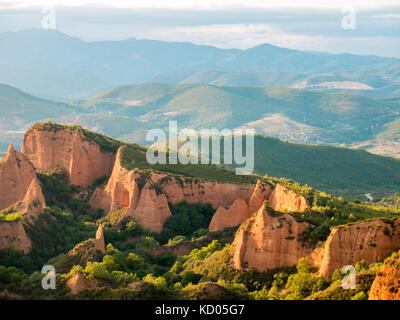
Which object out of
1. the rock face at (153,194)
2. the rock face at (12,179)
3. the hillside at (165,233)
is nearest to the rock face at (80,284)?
the hillside at (165,233)

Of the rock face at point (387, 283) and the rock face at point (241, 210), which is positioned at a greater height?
the rock face at point (387, 283)

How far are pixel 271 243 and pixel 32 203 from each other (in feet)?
85.8

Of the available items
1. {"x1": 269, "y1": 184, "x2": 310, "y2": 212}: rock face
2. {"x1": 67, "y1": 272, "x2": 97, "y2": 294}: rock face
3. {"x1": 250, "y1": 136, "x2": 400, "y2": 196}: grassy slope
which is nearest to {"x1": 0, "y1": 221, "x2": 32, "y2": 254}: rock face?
{"x1": 67, "y1": 272, "x2": 97, "y2": 294}: rock face

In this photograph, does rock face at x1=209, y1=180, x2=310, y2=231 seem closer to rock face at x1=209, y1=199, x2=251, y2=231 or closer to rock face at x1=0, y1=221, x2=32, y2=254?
rock face at x1=209, y1=199, x2=251, y2=231

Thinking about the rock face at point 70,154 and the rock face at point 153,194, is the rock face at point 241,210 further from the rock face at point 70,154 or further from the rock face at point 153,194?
the rock face at point 70,154

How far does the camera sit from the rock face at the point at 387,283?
1122 inches

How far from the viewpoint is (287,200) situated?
48094 millimetres

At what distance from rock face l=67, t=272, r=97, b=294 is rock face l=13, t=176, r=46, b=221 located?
18290mm

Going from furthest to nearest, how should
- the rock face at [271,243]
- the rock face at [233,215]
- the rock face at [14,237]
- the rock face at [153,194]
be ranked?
the rock face at [153,194], the rock face at [233,215], the rock face at [14,237], the rock face at [271,243]

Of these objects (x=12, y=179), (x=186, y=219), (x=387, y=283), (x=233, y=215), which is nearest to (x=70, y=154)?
(x=12, y=179)

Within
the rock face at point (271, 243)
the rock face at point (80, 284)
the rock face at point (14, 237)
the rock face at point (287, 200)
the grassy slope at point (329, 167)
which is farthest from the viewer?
the grassy slope at point (329, 167)

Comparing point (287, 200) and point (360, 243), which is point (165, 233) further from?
point (360, 243)

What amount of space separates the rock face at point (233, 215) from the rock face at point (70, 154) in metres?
18.1
